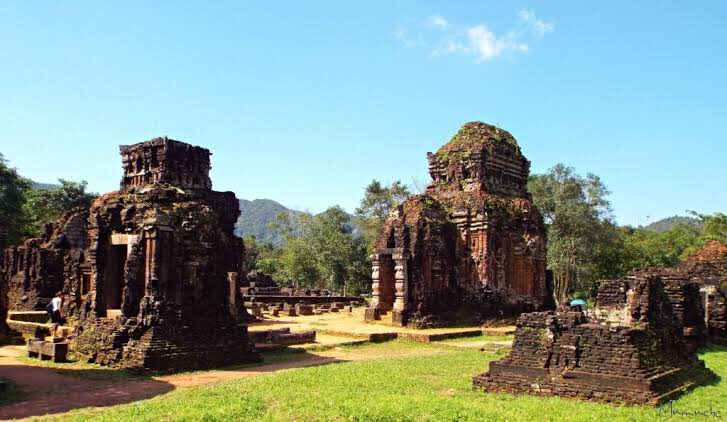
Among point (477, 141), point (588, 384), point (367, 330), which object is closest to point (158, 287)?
point (367, 330)

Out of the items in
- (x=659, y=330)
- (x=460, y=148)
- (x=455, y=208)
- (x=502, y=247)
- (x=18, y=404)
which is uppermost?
(x=460, y=148)

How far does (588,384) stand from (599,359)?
1.66 ft

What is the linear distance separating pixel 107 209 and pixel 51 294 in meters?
12.6

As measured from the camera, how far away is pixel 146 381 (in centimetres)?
1214

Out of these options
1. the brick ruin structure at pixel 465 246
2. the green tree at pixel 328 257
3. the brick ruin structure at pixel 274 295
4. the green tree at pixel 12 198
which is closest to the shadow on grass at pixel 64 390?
the brick ruin structure at pixel 465 246

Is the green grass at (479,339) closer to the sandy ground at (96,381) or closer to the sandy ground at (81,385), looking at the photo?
the sandy ground at (96,381)

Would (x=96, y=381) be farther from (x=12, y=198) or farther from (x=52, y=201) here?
(x=52, y=201)

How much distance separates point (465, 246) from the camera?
23938 mm

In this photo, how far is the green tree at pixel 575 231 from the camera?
1555 inches

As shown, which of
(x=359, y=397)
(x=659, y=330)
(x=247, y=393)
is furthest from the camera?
(x=659, y=330)

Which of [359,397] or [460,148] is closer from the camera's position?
[359,397]

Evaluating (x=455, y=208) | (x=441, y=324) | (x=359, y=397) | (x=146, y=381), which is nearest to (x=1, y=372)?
(x=146, y=381)

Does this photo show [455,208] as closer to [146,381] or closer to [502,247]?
[502,247]

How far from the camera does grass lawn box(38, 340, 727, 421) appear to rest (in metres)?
8.27
